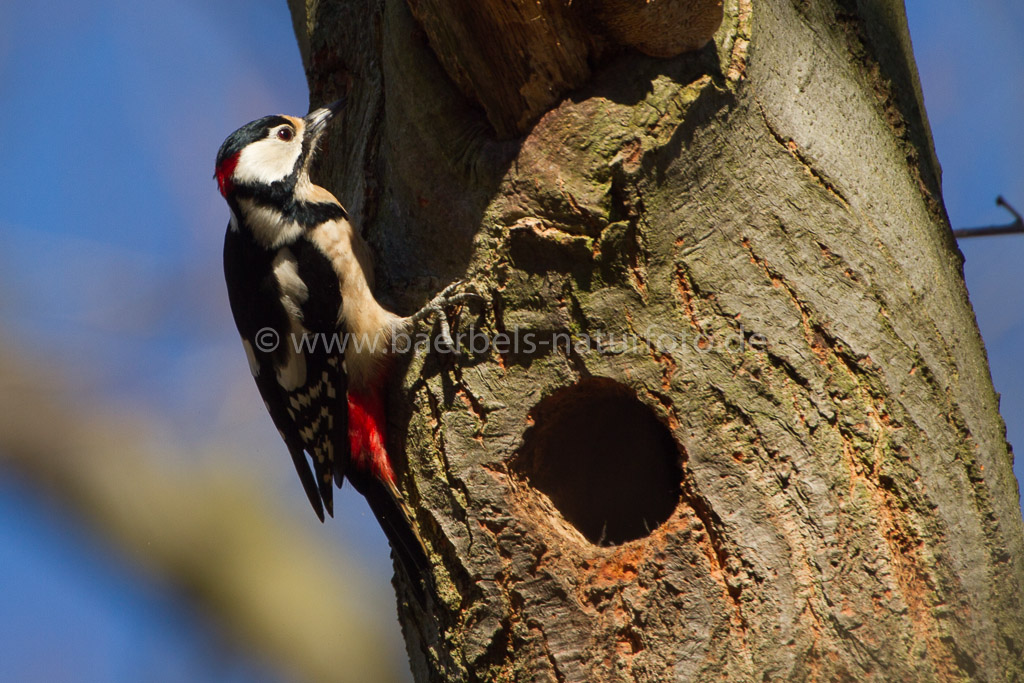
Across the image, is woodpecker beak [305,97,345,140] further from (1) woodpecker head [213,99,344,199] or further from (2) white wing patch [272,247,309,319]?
(2) white wing patch [272,247,309,319]

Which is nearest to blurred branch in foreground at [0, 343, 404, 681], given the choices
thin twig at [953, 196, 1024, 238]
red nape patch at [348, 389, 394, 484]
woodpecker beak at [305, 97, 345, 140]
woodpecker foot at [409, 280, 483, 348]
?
red nape patch at [348, 389, 394, 484]

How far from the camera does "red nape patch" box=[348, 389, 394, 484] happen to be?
2555 mm

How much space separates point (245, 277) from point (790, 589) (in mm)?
2163

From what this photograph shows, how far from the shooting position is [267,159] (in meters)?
3.28

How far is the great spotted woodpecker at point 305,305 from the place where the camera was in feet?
9.07

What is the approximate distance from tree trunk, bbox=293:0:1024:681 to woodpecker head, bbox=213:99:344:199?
0.96m

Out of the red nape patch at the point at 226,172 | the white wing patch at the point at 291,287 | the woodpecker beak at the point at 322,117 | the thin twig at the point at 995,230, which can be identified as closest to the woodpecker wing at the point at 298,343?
the white wing patch at the point at 291,287

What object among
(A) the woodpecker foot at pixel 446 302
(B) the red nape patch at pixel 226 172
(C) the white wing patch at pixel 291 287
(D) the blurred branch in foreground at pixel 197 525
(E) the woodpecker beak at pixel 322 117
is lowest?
(D) the blurred branch in foreground at pixel 197 525

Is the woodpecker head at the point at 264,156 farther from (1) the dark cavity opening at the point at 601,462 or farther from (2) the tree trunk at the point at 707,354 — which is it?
(1) the dark cavity opening at the point at 601,462

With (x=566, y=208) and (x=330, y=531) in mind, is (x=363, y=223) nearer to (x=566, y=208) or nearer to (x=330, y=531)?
(x=566, y=208)

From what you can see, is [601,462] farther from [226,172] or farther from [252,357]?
[226,172]

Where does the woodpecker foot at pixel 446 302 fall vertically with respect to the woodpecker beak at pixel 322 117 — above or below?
below

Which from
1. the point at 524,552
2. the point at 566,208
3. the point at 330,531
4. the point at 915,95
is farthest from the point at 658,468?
the point at 330,531

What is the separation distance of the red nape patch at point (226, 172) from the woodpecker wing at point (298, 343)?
0.72 ft
